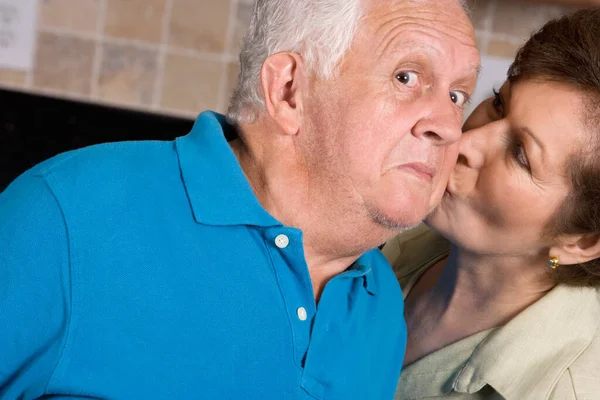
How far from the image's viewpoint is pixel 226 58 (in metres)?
2.34

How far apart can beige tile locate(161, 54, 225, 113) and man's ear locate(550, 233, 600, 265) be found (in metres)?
1.30

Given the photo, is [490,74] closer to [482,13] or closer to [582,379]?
[482,13]

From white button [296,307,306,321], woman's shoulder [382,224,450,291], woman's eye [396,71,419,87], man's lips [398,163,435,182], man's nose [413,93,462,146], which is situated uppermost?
woman's eye [396,71,419,87]

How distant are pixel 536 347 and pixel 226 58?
1.38 m

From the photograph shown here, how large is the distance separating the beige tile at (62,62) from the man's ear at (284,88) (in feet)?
4.51

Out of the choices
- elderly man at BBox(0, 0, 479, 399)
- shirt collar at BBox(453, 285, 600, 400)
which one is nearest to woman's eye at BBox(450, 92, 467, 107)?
elderly man at BBox(0, 0, 479, 399)

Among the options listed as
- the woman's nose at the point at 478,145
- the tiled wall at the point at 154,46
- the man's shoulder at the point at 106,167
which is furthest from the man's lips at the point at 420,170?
the tiled wall at the point at 154,46

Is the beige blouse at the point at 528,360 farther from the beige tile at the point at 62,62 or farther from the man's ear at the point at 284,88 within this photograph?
the beige tile at the point at 62,62

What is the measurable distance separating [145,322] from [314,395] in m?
0.28

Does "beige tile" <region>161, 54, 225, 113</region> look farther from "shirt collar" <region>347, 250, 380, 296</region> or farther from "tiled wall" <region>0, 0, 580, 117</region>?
"shirt collar" <region>347, 250, 380, 296</region>

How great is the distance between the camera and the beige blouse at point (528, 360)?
50.0 inches

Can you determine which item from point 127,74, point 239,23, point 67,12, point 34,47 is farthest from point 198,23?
point 34,47

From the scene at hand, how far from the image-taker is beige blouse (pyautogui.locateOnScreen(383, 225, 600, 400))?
127 cm

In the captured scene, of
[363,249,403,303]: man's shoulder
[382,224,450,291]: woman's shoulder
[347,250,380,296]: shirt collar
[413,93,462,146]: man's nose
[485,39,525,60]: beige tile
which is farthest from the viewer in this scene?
[485,39,525,60]: beige tile
